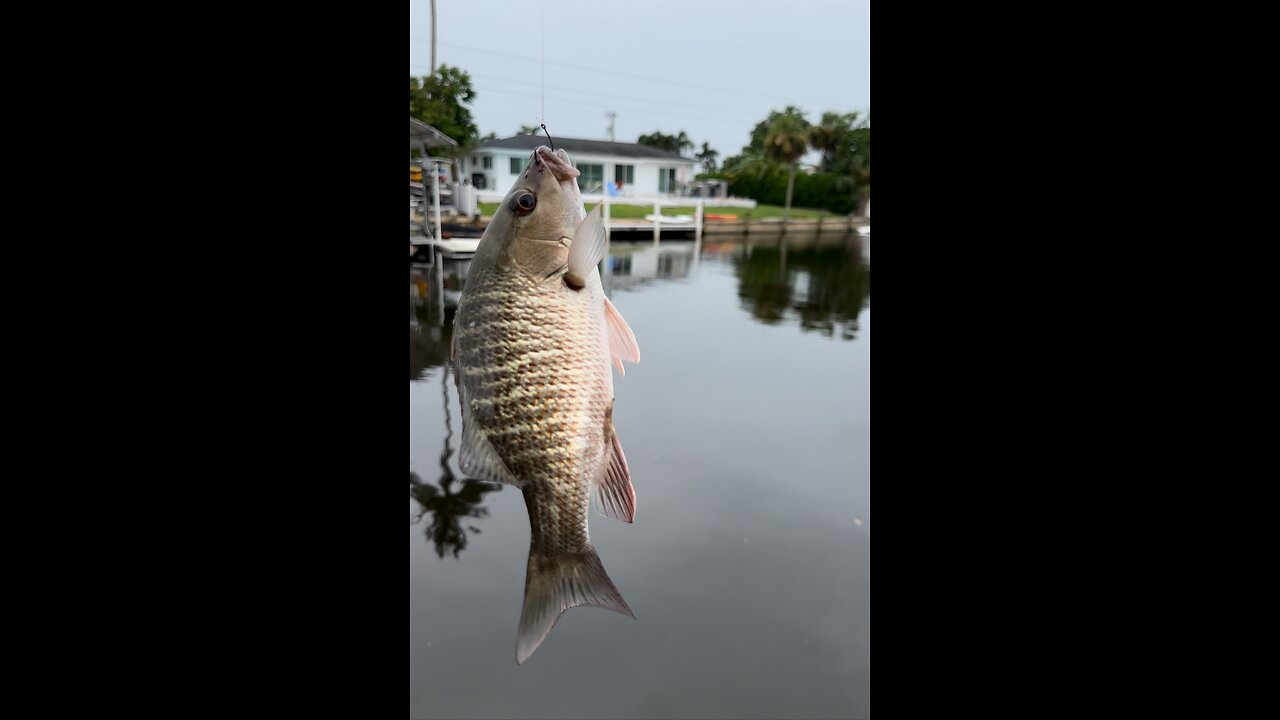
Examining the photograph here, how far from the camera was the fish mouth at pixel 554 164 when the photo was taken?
1416 mm

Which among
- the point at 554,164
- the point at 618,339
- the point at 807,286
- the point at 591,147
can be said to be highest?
the point at 591,147

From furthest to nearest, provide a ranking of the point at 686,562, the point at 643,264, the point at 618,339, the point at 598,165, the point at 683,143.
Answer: the point at 683,143 → the point at 598,165 → the point at 643,264 → the point at 686,562 → the point at 618,339

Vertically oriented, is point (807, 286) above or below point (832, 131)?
below

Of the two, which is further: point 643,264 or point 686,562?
point 643,264

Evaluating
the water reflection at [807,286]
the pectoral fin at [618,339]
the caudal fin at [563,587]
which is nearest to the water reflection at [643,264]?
the water reflection at [807,286]

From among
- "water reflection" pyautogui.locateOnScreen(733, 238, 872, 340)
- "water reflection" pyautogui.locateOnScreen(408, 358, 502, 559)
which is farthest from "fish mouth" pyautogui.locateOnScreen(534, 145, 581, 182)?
"water reflection" pyautogui.locateOnScreen(733, 238, 872, 340)

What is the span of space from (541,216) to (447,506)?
526 cm

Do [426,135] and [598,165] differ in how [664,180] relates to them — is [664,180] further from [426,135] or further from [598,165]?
[426,135]

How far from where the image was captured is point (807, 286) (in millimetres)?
19641

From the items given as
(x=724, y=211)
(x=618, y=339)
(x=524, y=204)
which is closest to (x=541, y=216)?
(x=524, y=204)

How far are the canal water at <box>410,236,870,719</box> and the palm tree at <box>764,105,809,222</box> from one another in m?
35.3

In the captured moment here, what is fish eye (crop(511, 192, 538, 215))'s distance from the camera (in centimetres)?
138
